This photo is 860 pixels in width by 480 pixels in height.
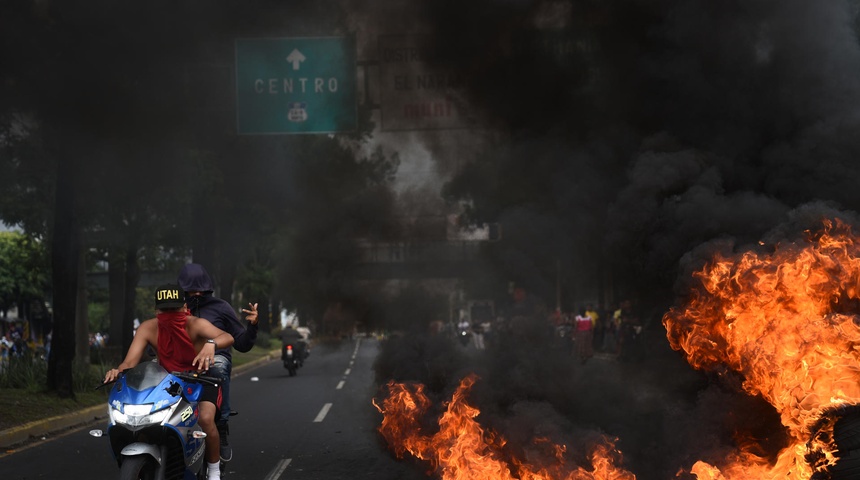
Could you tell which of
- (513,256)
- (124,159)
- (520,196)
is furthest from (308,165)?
(520,196)

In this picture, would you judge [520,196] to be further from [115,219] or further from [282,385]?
[115,219]

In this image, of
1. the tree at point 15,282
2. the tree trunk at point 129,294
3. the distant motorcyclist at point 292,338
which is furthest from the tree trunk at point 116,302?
the tree at point 15,282

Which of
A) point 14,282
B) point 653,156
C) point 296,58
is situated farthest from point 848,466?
point 14,282

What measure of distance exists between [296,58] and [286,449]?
7.90 m

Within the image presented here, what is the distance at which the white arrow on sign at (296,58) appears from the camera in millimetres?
16859

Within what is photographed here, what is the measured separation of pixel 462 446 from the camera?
7434mm

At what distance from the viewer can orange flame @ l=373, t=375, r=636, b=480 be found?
698 cm

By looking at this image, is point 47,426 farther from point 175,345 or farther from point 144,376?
point 144,376

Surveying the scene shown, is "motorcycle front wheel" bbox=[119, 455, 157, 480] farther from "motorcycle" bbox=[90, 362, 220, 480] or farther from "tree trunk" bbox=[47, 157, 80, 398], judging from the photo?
"tree trunk" bbox=[47, 157, 80, 398]

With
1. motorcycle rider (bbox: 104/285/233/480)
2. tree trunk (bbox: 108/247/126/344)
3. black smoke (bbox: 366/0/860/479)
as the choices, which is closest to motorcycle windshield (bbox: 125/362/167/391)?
motorcycle rider (bbox: 104/285/233/480)

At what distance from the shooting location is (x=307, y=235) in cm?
1348

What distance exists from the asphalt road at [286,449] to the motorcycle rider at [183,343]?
2.55m

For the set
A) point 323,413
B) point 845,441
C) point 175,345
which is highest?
point 175,345

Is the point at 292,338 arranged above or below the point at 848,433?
below
